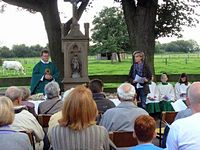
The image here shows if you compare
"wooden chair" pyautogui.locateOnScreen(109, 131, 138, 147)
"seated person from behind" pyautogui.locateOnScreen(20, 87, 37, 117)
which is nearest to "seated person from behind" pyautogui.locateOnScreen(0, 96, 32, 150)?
"wooden chair" pyautogui.locateOnScreen(109, 131, 138, 147)

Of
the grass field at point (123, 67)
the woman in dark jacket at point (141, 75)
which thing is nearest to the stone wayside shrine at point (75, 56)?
the woman in dark jacket at point (141, 75)

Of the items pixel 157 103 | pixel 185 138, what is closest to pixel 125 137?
pixel 185 138

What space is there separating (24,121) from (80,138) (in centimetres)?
131

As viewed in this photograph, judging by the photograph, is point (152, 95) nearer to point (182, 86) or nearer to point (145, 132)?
point (182, 86)

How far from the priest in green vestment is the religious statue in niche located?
906mm

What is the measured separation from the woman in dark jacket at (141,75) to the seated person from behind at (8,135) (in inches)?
265

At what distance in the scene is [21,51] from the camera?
45.5 meters

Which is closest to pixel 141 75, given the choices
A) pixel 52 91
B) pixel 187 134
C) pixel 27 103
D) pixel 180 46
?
pixel 52 91

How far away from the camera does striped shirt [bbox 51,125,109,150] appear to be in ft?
14.2

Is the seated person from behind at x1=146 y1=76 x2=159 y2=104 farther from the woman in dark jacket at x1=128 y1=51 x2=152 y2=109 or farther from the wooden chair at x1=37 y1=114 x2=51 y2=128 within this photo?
the wooden chair at x1=37 y1=114 x2=51 y2=128

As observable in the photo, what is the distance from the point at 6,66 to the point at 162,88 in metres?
22.6

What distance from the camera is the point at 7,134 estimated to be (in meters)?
4.16

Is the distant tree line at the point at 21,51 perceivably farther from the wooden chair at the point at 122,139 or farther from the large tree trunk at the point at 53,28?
the wooden chair at the point at 122,139

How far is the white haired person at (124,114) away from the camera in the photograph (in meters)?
5.62
